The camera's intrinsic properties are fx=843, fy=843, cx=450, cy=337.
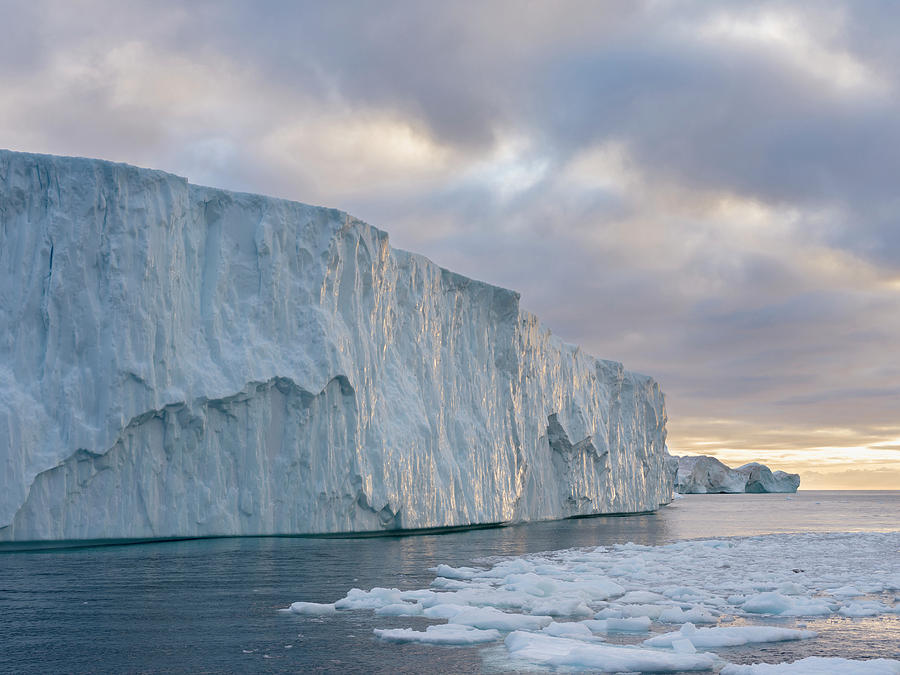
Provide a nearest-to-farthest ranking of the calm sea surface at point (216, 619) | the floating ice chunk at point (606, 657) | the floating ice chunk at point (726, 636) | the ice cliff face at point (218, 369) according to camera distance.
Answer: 1. the floating ice chunk at point (606, 657)
2. the calm sea surface at point (216, 619)
3. the floating ice chunk at point (726, 636)
4. the ice cliff face at point (218, 369)

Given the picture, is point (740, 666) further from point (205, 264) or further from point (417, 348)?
point (417, 348)

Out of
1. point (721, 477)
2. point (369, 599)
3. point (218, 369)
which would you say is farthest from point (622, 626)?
point (721, 477)

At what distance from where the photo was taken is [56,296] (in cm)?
1802

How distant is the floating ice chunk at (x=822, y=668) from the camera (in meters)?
6.75

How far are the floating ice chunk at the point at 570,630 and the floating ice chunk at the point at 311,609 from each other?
8.66ft

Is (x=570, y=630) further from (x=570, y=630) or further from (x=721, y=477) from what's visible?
(x=721, y=477)

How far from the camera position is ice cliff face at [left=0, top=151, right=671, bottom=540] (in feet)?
58.5

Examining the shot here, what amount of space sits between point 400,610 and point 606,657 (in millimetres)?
3350

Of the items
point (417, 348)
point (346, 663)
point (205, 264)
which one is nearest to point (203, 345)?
point (205, 264)

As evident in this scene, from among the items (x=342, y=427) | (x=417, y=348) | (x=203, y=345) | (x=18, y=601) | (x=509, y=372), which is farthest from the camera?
(x=509, y=372)

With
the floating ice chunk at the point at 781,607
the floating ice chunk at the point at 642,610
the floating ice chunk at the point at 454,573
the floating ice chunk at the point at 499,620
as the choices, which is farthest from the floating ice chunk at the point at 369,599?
the floating ice chunk at the point at 781,607

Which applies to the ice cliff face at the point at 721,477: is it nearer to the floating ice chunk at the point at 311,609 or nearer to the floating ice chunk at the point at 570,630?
the floating ice chunk at the point at 311,609

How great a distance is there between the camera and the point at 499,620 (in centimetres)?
916

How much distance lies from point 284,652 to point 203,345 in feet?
43.9
